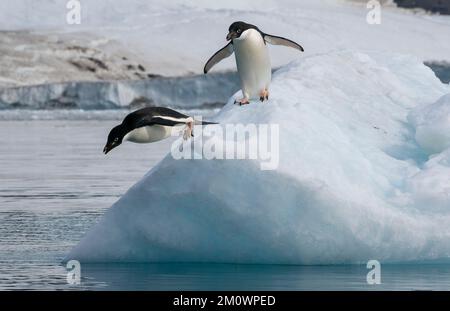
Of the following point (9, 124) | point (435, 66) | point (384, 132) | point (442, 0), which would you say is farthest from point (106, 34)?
point (384, 132)

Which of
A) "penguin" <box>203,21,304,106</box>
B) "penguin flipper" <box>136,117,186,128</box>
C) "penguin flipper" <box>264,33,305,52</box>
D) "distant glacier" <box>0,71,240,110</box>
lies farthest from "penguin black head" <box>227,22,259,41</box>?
"distant glacier" <box>0,71,240,110</box>

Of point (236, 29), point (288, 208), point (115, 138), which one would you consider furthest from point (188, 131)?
point (236, 29)

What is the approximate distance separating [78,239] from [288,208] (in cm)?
163

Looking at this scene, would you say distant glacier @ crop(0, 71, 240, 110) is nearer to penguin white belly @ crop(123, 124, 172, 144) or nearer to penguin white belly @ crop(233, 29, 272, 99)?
penguin white belly @ crop(233, 29, 272, 99)

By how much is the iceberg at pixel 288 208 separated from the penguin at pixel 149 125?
15cm

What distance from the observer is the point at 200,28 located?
36.1 metres

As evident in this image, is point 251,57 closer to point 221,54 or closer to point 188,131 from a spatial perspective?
point 221,54

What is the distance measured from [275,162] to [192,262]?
723mm

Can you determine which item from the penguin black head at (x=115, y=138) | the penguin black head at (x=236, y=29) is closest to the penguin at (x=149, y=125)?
the penguin black head at (x=115, y=138)

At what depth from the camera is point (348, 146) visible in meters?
6.98

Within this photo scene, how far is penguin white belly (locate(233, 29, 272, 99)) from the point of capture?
25.6ft

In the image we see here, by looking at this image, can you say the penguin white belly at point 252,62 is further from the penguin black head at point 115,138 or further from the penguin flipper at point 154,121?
the penguin black head at point 115,138
